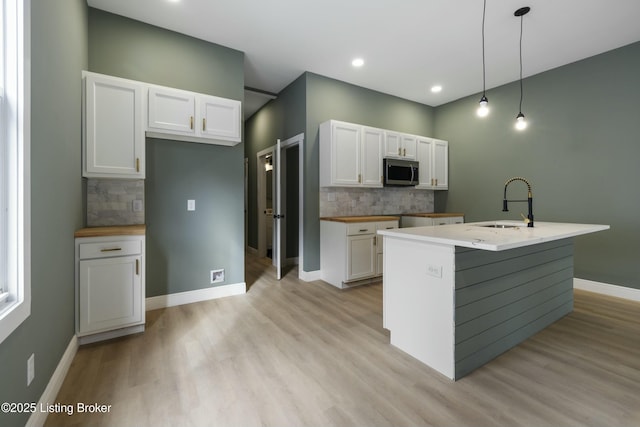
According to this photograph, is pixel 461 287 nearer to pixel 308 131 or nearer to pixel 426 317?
pixel 426 317

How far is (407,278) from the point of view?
2.09 m

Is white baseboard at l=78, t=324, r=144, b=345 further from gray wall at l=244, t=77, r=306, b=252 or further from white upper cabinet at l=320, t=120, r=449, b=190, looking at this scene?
gray wall at l=244, t=77, r=306, b=252

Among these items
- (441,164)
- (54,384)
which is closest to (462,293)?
(54,384)

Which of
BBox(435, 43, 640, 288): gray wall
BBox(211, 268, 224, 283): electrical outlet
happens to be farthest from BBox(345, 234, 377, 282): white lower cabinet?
BBox(435, 43, 640, 288): gray wall

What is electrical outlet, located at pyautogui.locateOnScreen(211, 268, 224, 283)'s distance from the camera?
3.32 meters

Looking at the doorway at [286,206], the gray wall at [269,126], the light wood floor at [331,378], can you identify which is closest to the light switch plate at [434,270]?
the light wood floor at [331,378]

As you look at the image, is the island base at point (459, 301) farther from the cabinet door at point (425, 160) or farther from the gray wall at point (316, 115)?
the cabinet door at point (425, 160)

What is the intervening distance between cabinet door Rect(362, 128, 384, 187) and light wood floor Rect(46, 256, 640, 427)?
7.13 feet

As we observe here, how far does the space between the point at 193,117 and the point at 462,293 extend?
291cm

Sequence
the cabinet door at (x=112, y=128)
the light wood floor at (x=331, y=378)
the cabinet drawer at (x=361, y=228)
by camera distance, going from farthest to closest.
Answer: the cabinet drawer at (x=361, y=228), the cabinet door at (x=112, y=128), the light wood floor at (x=331, y=378)

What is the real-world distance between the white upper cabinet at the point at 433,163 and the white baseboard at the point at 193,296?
11.1ft

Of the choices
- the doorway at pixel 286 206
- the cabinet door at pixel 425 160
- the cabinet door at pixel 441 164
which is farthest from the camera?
the doorway at pixel 286 206

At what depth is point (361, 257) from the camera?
379 centimetres

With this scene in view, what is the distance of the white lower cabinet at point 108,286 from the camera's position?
7.18ft
